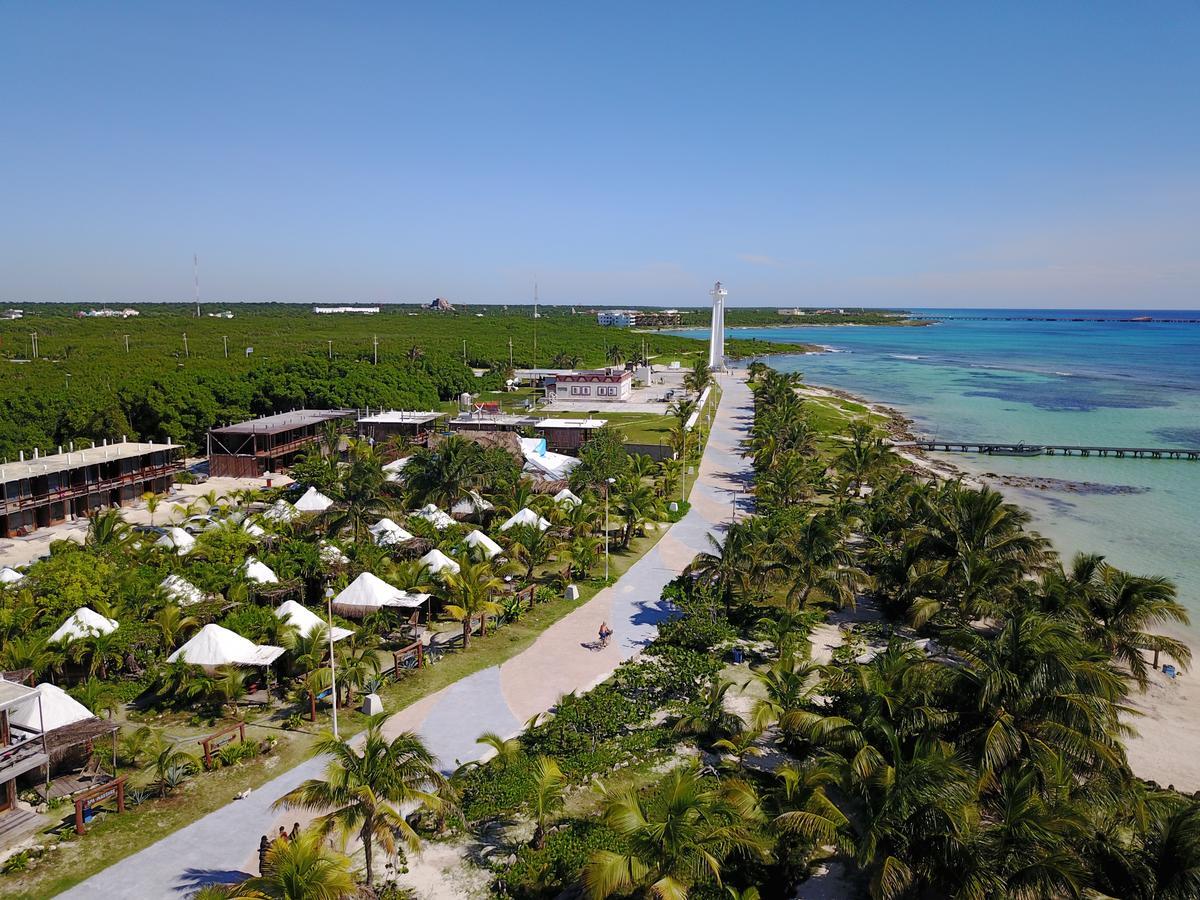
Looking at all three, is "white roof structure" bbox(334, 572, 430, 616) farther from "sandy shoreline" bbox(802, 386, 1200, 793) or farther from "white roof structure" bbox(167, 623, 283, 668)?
"sandy shoreline" bbox(802, 386, 1200, 793)

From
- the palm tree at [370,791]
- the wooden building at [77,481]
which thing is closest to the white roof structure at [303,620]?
the palm tree at [370,791]

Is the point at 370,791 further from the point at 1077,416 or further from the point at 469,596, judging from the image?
the point at 1077,416

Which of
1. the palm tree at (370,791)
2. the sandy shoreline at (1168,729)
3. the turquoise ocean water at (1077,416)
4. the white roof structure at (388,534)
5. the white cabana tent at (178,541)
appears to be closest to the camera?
the palm tree at (370,791)

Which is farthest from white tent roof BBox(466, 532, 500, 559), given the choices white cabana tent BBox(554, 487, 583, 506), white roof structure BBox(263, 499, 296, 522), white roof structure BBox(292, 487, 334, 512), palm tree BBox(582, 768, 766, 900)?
palm tree BBox(582, 768, 766, 900)

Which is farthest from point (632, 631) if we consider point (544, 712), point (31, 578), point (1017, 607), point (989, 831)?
point (31, 578)

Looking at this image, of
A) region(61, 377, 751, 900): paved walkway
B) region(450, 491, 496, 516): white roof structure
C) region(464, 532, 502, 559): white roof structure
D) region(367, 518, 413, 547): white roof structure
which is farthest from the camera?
region(450, 491, 496, 516): white roof structure

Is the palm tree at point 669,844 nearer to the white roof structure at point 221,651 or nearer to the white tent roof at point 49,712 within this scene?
the white roof structure at point 221,651

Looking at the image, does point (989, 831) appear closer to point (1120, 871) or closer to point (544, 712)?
point (1120, 871)
